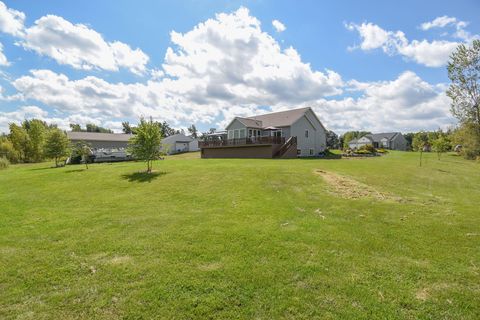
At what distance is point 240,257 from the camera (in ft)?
16.3

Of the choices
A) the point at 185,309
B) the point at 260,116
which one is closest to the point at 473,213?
the point at 185,309

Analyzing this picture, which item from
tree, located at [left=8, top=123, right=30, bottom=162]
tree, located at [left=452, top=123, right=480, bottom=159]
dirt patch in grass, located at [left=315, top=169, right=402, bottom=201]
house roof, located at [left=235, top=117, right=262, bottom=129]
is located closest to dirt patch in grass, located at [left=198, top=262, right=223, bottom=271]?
dirt patch in grass, located at [left=315, top=169, right=402, bottom=201]

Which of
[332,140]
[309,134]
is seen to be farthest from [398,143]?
[309,134]

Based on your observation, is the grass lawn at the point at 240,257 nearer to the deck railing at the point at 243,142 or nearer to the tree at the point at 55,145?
the tree at the point at 55,145

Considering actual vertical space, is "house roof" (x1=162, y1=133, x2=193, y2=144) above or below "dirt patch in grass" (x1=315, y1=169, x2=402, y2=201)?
above

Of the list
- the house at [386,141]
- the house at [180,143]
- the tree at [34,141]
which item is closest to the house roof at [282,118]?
the house at [180,143]

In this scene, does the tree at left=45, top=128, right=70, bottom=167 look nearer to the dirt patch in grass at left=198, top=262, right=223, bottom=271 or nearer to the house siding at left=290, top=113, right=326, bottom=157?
the dirt patch in grass at left=198, top=262, right=223, bottom=271

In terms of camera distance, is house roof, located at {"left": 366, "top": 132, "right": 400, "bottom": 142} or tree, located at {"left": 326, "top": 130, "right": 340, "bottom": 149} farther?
tree, located at {"left": 326, "top": 130, "right": 340, "bottom": 149}

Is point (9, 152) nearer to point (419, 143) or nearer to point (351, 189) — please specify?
point (351, 189)

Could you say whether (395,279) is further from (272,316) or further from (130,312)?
(130,312)

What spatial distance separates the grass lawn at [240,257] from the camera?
359 cm

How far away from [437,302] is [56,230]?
8250 millimetres

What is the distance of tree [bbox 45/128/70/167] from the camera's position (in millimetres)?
21625

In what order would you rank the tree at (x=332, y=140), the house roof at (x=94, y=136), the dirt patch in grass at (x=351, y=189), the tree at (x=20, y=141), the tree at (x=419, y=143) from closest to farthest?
the dirt patch in grass at (x=351, y=189), the tree at (x=419, y=143), the tree at (x=20, y=141), the house roof at (x=94, y=136), the tree at (x=332, y=140)
